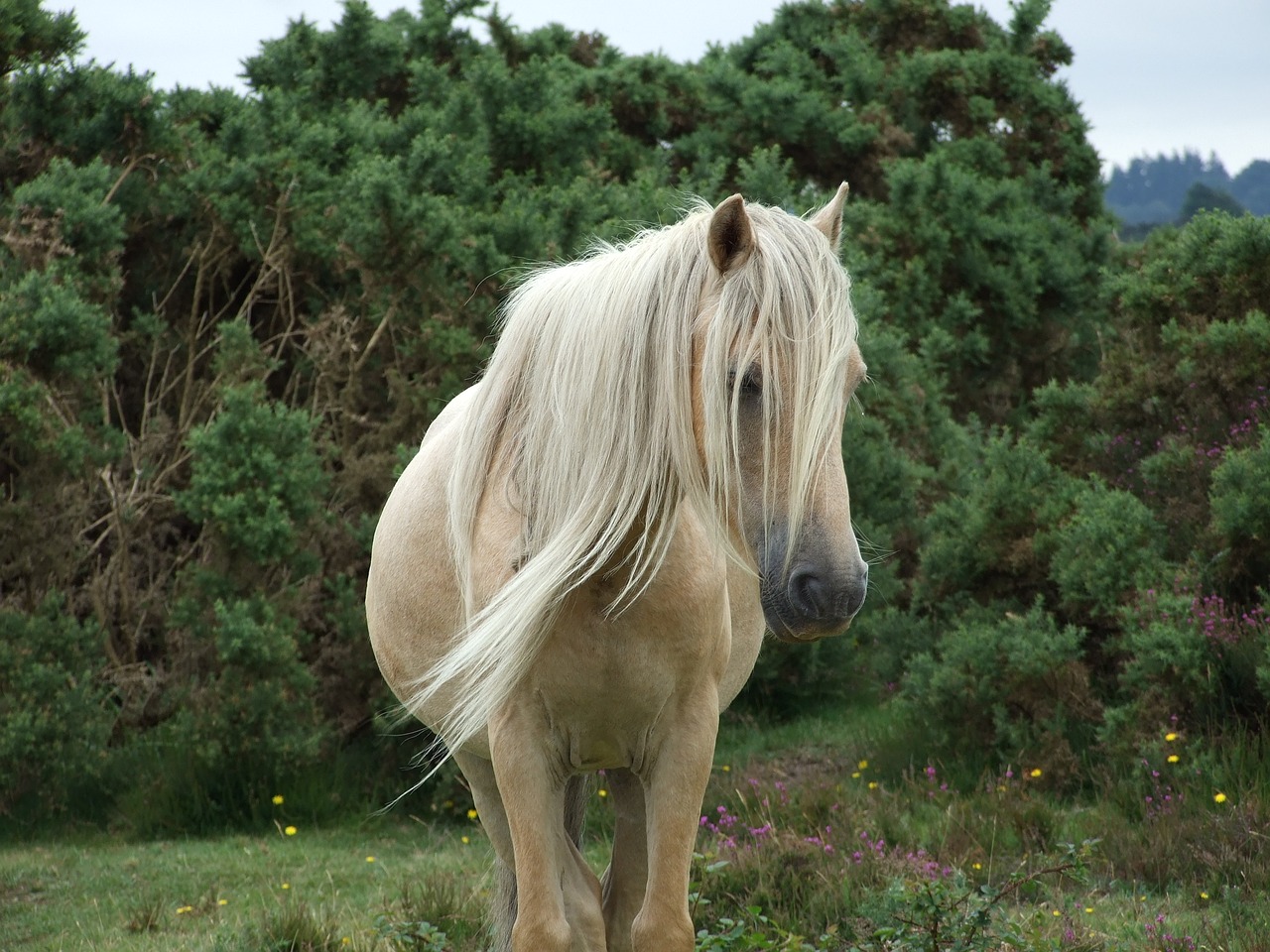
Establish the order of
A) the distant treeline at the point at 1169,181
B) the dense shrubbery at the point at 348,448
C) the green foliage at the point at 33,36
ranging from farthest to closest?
the distant treeline at the point at 1169,181 < the green foliage at the point at 33,36 < the dense shrubbery at the point at 348,448

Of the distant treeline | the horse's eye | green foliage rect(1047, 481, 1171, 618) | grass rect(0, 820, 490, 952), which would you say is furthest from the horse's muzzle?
the distant treeline

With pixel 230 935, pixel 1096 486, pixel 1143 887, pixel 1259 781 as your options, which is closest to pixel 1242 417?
pixel 1096 486

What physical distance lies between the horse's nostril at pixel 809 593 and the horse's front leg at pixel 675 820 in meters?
0.59

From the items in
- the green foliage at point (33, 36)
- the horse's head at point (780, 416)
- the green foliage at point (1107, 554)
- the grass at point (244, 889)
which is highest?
the green foliage at point (33, 36)

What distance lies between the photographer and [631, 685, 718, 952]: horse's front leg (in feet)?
9.18

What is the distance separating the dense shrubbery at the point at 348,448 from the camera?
20.6 ft

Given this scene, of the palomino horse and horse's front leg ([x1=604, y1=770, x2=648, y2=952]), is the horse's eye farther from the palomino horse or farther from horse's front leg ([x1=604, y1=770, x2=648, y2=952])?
horse's front leg ([x1=604, y1=770, x2=648, y2=952])

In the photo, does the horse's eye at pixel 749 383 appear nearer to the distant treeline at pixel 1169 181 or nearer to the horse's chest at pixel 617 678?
the horse's chest at pixel 617 678

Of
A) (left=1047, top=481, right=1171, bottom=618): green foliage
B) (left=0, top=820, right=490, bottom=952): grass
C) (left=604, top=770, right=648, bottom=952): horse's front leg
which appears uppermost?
(left=1047, top=481, right=1171, bottom=618): green foliage

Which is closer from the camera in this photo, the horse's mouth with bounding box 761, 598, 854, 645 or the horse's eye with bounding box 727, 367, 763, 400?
the horse's mouth with bounding box 761, 598, 854, 645

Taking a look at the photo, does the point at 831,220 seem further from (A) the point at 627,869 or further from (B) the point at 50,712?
(B) the point at 50,712

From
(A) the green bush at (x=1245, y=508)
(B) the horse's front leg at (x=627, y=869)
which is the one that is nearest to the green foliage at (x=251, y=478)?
(B) the horse's front leg at (x=627, y=869)

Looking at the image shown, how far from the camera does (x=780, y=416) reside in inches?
96.3

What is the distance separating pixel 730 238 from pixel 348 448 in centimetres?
559
